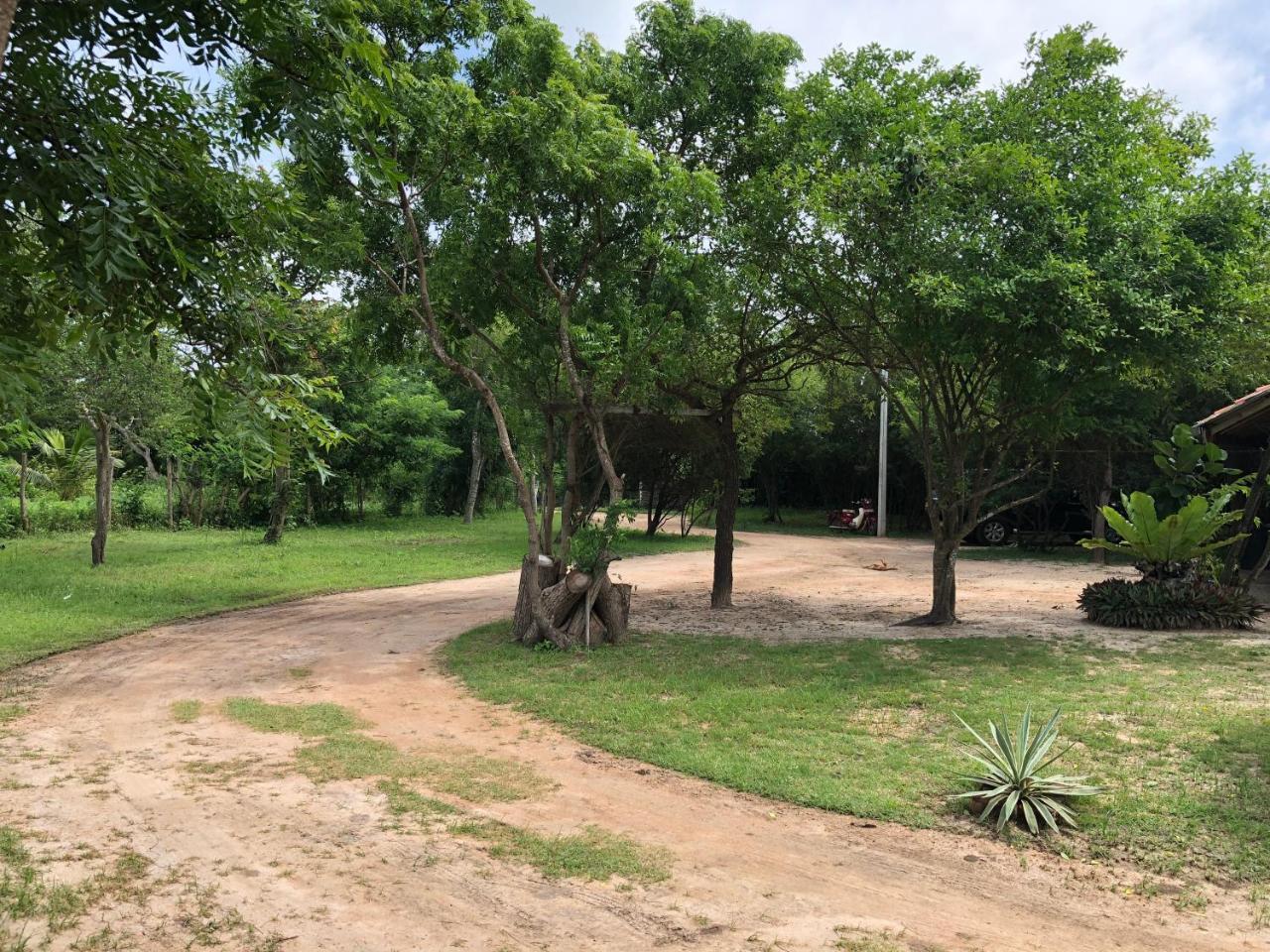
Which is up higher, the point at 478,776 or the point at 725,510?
the point at 725,510

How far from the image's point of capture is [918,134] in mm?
9570

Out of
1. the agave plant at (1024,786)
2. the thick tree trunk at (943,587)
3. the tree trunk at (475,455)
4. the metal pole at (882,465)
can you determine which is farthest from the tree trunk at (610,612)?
the tree trunk at (475,455)

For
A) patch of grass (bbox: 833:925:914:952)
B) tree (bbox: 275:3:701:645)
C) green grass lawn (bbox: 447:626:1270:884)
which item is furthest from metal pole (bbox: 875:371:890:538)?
patch of grass (bbox: 833:925:914:952)

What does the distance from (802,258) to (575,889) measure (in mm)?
8331

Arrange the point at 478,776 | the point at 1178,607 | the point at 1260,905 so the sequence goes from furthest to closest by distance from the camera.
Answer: the point at 1178,607
the point at 478,776
the point at 1260,905

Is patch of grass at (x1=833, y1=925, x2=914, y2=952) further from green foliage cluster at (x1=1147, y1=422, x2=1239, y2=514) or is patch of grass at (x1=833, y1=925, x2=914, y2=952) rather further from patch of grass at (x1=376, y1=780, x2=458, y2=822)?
green foliage cluster at (x1=1147, y1=422, x2=1239, y2=514)

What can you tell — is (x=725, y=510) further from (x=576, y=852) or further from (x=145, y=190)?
(x=145, y=190)

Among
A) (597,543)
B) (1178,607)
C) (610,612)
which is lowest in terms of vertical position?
(610,612)

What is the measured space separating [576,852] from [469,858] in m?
0.54

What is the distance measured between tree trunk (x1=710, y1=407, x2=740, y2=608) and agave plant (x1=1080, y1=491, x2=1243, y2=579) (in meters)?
5.09

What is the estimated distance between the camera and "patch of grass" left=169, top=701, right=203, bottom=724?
723 centimetres

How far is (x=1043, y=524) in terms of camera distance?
90.1 feet

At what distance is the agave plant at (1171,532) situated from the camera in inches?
444

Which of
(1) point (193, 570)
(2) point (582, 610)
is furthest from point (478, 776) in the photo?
(1) point (193, 570)
